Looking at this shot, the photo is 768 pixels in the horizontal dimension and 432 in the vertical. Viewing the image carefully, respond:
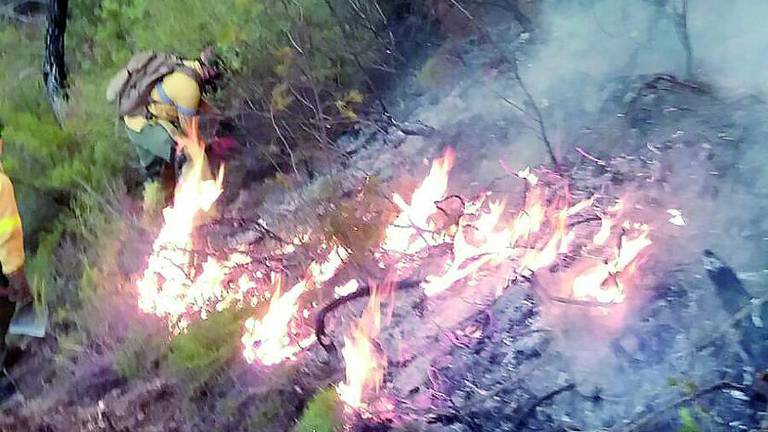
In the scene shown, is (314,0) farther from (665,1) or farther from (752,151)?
(752,151)

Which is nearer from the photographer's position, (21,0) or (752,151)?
(752,151)

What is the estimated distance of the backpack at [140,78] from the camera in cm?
189

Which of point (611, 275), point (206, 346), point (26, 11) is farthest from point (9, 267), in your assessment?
point (611, 275)

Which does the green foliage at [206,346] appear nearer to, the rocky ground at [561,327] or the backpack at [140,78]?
the rocky ground at [561,327]

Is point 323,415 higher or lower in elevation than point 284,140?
lower

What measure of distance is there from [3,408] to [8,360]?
10 cm

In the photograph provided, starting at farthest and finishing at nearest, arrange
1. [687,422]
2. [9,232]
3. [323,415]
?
[9,232] → [323,415] → [687,422]

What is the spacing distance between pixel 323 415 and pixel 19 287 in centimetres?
66

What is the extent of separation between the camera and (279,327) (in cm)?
170

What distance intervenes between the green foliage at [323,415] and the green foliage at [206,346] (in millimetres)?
206

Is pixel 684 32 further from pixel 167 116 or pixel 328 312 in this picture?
pixel 167 116

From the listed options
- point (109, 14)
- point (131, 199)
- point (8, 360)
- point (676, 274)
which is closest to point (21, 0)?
point (109, 14)

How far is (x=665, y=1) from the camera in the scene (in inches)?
67.0

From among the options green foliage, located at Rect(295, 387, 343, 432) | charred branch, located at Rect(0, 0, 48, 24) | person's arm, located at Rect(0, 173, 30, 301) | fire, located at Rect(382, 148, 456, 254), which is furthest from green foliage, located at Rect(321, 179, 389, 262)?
charred branch, located at Rect(0, 0, 48, 24)
